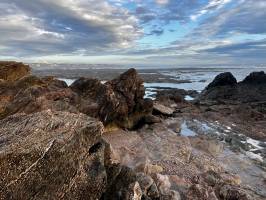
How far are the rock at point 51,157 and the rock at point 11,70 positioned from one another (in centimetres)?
1447

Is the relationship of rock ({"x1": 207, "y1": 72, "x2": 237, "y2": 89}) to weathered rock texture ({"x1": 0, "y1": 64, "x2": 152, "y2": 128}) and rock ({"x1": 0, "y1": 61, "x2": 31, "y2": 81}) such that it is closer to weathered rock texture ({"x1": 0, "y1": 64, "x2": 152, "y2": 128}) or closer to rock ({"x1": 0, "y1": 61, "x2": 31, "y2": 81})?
weathered rock texture ({"x1": 0, "y1": 64, "x2": 152, "y2": 128})

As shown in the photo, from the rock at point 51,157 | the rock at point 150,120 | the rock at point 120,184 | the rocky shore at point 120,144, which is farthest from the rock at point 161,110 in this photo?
the rock at point 51,157

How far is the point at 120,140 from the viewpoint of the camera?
19.7 meters

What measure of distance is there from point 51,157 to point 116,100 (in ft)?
49.3

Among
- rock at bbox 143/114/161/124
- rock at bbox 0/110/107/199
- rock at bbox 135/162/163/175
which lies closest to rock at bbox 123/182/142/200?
rock at bbox 0/110/107/199

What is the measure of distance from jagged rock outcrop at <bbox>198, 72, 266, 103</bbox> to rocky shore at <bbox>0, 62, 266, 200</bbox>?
13.5 ft

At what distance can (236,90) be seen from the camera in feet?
145

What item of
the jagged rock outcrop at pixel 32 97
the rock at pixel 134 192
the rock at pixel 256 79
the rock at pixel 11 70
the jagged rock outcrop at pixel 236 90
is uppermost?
the rock at pixel 11 70

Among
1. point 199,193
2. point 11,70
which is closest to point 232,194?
point 199,193

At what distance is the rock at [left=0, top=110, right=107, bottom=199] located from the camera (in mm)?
7613

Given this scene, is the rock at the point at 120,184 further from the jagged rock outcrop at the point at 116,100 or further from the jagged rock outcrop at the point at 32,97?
the jagged rock outcrop at the point at 116,100

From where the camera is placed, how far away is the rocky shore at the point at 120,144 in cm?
811

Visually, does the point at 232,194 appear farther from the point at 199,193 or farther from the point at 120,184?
the point at 120,184

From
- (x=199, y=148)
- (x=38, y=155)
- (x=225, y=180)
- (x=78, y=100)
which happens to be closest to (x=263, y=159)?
(x=199, y=148)
